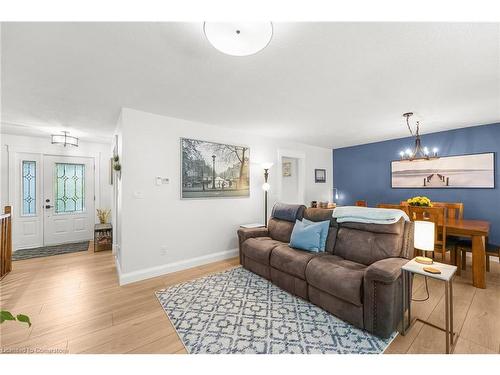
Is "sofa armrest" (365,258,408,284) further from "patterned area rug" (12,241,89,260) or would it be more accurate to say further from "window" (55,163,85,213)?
"window" (55,163,85,213)

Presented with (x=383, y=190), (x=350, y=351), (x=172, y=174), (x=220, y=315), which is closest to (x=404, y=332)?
(x=350, y=351)

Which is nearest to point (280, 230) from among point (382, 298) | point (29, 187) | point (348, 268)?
point (348, 268)

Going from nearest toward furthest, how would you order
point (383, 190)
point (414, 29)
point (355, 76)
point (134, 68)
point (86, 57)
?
1. point (414, 29)
2. point (86, 57)
3. point (134, 68)
4. point (355, 76)
5. point (383, 190)

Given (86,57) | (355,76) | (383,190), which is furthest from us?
(383,190)

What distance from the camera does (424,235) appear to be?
183cm

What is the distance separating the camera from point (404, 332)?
175cm

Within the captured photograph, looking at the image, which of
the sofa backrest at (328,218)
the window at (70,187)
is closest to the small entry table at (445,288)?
the sofa backrest at (328,218)

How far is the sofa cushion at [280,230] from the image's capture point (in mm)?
3021

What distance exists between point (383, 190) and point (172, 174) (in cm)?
464

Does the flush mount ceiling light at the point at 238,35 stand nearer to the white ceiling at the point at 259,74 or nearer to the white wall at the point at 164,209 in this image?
the white ceiling at the point at 259,74

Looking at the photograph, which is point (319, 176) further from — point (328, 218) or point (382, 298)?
point (382, 298)

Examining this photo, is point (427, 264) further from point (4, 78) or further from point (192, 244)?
point (4, 78)

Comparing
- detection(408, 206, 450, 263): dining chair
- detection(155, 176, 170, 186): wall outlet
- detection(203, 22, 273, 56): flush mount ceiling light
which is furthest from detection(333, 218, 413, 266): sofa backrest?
detection(155, 176, 170, 186): wall outlet

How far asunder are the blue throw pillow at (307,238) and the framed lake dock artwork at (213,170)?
1.52 metres
